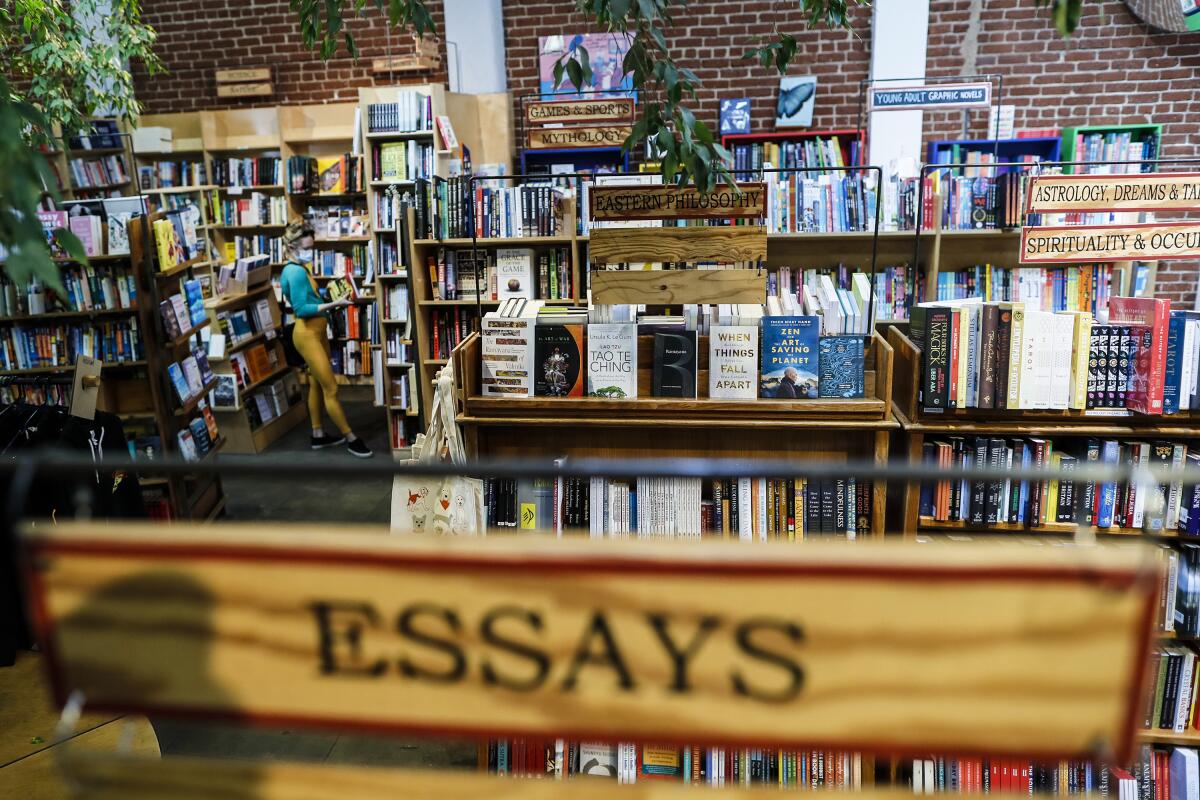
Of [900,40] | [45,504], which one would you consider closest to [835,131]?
[900,40]

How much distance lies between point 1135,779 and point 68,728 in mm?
2894

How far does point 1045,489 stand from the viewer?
249 cm

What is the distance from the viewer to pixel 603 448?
2695 millimetres

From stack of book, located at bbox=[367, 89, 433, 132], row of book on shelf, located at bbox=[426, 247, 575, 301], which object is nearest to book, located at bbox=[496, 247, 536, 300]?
row of book on shelf, located at bbox=[426, 247, 575, 301]

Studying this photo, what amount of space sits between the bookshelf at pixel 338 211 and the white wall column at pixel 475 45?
3.30ft

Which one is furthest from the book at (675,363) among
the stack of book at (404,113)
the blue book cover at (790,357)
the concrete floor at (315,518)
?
the stack of book at (404,113)

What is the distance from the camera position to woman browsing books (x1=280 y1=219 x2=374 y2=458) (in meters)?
5.71

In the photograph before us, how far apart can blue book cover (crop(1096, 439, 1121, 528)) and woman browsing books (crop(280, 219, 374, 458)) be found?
15.9 feet

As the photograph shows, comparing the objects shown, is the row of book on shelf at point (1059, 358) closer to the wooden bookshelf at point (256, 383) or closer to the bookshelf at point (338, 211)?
the wooden bookshelf at point (256, 383)

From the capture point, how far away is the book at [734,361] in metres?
2.42

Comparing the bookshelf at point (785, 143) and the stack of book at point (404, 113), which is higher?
the stack of book at point (404, 113)

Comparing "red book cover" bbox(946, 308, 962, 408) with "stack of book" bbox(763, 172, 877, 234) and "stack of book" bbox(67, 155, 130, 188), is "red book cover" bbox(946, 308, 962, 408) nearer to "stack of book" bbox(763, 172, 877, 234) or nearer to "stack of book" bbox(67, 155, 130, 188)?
"stack of book" bbox(763, 172, 877, 234)

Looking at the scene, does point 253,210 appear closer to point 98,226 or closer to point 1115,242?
point 98,226

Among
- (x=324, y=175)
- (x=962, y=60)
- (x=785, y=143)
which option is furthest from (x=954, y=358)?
(x=324, y=175)
